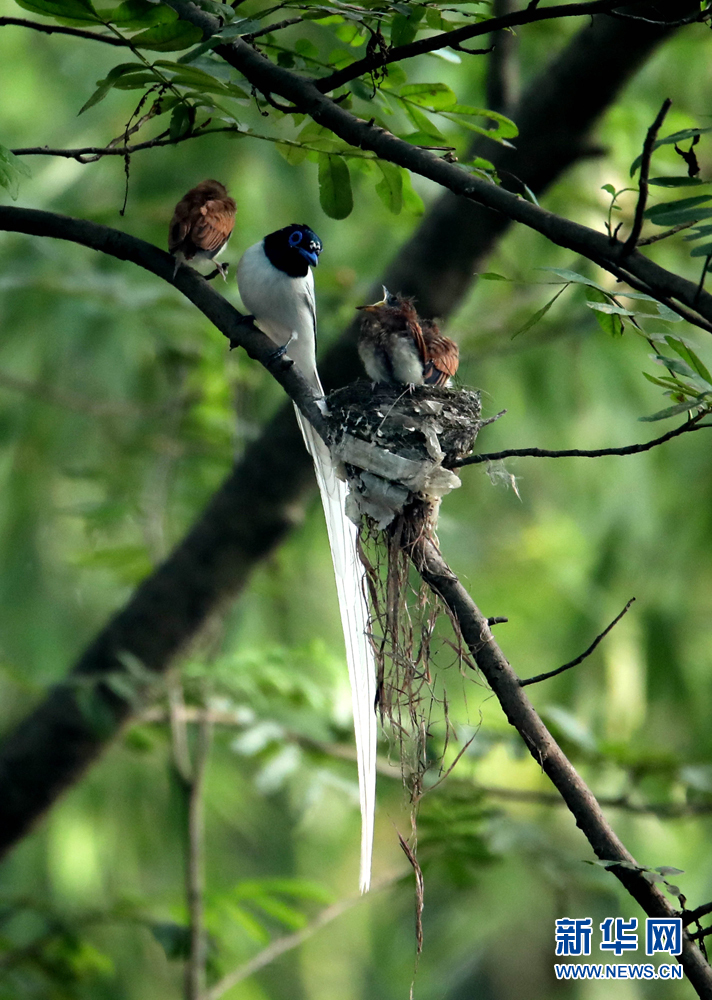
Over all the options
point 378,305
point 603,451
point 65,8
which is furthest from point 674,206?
point 378,305

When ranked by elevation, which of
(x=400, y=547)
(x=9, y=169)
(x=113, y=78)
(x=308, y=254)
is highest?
(x=308, y=254)

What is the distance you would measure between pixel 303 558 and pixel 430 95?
474 cm

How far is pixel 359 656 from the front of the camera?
2322 millimetres

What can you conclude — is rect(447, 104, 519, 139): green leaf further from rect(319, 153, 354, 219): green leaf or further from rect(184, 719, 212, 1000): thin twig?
rect(184, 719, 212, 1000): thin twig

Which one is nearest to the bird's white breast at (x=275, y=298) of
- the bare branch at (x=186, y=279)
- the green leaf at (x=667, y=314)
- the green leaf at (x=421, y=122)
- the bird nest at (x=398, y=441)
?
the bird nest at (x=398, y=441)

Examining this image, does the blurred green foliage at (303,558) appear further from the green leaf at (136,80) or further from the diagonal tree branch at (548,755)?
the diagonal tree branch at (548,755)

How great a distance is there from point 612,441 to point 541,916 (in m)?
6.33

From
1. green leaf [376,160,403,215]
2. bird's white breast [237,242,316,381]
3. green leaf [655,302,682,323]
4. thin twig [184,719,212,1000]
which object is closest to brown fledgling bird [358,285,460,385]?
bird's white breast [237,242,316,381]

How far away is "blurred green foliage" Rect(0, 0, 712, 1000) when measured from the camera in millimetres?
3752

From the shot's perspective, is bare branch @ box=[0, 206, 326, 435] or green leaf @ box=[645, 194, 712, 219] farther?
bare branch @ box=[0, 206, 326, 435]

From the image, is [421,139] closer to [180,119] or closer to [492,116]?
[492,116]

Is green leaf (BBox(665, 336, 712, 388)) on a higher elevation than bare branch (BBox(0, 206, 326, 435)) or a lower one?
lower

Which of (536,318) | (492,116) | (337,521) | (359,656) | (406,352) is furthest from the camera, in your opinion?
(406,352)

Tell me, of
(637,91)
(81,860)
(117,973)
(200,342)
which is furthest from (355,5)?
(117,973)
